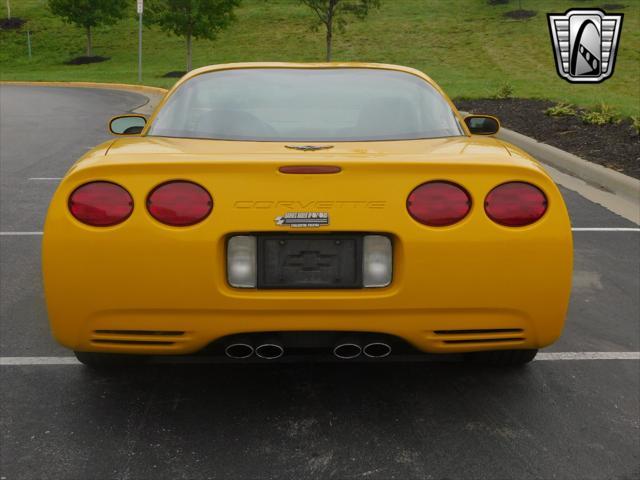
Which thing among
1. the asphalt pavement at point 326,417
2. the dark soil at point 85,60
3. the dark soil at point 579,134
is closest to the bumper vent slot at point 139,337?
the asphalt pavement at point 326,417

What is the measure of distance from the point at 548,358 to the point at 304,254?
181 cm

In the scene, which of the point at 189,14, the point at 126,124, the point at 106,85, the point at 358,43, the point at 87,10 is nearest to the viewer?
the point at 126,124

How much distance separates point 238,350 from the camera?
2912 mm

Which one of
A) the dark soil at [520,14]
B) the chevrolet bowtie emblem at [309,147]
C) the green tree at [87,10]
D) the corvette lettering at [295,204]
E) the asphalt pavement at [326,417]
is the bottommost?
the asphalt pavement at [326,417]

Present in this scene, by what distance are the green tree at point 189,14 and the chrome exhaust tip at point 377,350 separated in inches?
1287

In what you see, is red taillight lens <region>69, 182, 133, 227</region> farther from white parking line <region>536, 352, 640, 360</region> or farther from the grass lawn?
the grass lawn

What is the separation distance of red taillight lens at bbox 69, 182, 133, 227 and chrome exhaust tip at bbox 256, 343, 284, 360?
0.73m

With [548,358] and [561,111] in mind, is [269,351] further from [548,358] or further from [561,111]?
[561,111]

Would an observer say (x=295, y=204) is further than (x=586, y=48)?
No

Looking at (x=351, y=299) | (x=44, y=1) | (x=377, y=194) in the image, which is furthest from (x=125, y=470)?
(x=44, y=1)

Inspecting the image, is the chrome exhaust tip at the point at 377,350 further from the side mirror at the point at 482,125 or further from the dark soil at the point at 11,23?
the dark soil at the point at 11,23

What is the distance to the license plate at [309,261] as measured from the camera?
109 inches

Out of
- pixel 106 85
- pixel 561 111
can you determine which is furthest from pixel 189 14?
pixel 561 111

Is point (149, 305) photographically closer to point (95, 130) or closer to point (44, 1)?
point (95, 130)
